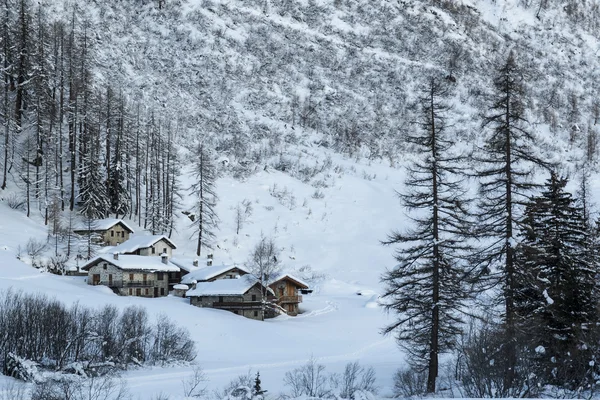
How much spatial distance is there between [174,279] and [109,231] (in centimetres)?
883

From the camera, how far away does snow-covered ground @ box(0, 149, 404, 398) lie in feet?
110

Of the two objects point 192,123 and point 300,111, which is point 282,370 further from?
point 300,111

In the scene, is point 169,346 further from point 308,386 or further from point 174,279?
point 174,279

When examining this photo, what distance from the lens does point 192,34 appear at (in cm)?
11994

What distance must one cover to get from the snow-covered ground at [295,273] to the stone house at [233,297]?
153 centimetres

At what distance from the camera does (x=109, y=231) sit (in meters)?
59.9

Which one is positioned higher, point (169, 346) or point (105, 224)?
point (105, 224)

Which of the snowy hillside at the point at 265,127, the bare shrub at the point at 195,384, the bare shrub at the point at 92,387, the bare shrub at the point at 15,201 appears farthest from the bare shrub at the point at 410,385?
the bare shrub at the point at 15,201

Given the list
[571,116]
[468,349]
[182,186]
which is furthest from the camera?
[571,116]

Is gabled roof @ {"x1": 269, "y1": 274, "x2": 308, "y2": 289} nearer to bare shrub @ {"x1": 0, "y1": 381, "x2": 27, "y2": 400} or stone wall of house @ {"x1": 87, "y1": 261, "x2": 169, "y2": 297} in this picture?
stone wall of house @ {"x1": 87, "y1": 261, "x2": 169, "y2": 297}

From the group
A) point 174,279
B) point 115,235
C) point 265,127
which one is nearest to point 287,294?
point 174,279

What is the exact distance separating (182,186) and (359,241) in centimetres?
2505

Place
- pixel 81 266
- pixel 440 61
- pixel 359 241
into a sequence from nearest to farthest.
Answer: pixel 81 266 → pixel 359 241 → pixel 440 61

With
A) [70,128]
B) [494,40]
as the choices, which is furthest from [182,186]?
[494,40]
